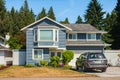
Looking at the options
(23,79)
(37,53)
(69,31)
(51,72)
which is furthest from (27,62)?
(23,79)

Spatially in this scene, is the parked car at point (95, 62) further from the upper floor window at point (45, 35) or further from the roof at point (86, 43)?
the roof at point (86, 43)

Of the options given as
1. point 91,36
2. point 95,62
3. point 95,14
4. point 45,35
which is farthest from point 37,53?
point 95,14

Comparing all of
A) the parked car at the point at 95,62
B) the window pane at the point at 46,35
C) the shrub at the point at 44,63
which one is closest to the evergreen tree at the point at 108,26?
the window pane at the point at 46,35

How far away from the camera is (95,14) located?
75188 mm

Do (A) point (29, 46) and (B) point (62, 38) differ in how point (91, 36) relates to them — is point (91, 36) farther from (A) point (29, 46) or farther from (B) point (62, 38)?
(A) point (29, 46)

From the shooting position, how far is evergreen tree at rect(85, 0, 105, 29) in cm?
7406

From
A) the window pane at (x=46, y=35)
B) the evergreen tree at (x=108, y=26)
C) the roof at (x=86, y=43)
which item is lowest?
the roof at (x=86, y=43)

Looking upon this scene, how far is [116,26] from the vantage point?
66.1 meters

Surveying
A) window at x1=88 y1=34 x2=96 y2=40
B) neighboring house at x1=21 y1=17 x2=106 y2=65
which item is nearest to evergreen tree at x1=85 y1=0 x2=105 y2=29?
window at x1=88 y1=34 x2=96 y2=40

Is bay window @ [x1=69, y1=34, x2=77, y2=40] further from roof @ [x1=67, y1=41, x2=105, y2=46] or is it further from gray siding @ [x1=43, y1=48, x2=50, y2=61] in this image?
gray siding @ [x1=43, y1=48, x2=50, y2=61]

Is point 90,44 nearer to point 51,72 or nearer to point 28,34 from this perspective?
point 28,34

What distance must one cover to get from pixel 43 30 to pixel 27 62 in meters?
4.87

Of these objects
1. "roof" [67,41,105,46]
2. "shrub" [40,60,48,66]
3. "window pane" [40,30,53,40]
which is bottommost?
"shrub" [40,60,48,66]

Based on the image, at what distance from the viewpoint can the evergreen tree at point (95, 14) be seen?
74062 mm
